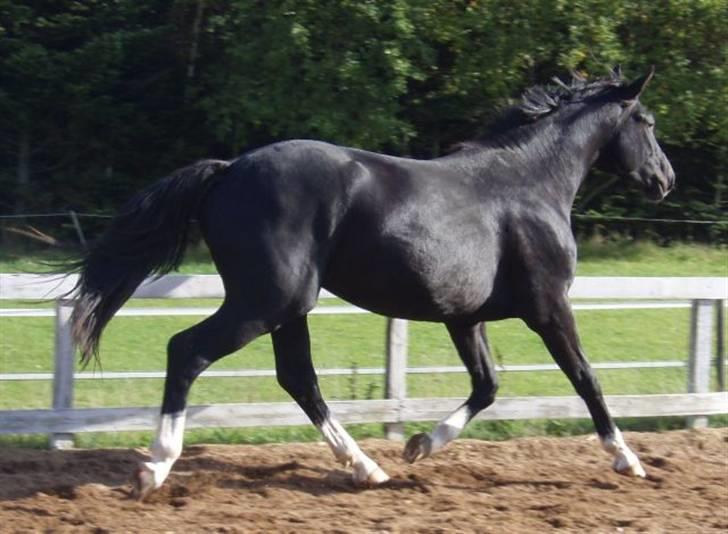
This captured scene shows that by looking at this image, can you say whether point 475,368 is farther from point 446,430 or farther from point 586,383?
point 586,383

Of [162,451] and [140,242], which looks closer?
[162,451]

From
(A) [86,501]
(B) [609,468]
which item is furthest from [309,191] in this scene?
(B) [609,468]

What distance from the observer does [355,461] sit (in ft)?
19.9

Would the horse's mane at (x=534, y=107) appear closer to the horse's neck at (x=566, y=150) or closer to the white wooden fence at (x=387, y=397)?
the horse's neck at (x=566, y=150)

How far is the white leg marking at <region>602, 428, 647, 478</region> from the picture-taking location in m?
6.34

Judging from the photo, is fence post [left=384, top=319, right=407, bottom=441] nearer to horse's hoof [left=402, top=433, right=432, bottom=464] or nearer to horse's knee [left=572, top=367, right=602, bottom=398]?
horse's hoof [left=402, top=433, right=432, bottom=464]

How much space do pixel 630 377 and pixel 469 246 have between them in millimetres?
3558

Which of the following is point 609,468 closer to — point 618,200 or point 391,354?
point 391,354

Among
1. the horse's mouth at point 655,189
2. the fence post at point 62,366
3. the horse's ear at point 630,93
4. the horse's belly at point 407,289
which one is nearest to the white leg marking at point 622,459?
the horse's belly at point 407,289

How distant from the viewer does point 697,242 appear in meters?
19.7

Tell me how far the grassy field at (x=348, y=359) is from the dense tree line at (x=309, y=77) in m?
7.06

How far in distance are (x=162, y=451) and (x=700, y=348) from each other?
13.1ft

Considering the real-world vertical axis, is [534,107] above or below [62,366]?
above

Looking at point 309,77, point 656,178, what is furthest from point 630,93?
point 309,77
